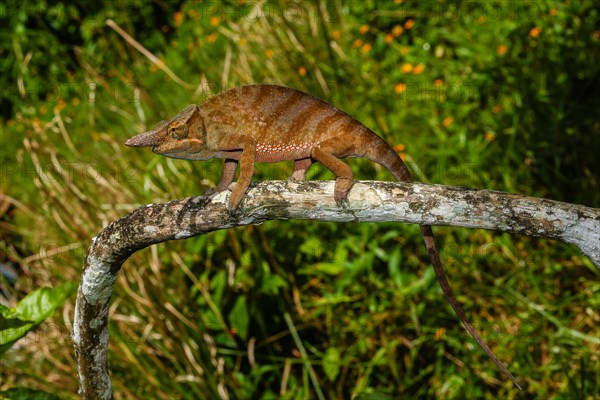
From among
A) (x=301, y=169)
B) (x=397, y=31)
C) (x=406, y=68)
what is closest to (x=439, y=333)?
(x=301, y=169)

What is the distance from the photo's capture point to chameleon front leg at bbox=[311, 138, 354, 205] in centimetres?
152

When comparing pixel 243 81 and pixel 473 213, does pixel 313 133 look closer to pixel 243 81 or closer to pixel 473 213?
pixel 473 213

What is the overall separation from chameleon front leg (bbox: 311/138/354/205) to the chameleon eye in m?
0.29

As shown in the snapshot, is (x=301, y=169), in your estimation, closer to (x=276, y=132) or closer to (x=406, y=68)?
(x=276, y=132)

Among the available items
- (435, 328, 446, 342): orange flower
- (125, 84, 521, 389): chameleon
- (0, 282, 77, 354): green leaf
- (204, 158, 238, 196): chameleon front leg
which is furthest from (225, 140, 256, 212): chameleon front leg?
(435, 328, 446, 342): orange flower

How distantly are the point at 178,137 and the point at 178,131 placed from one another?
1 centimetres

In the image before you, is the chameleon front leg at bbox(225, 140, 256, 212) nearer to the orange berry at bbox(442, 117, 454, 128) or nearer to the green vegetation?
the green vegetation

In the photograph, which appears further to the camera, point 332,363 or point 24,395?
point 332,363

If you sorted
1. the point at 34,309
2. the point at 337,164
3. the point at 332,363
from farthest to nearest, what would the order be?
the point at 332,363, the point at 34,309, the point at 337,164

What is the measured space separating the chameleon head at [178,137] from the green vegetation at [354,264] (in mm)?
1616

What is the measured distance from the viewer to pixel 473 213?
5.03ft

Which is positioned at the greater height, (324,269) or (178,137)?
(178,137)

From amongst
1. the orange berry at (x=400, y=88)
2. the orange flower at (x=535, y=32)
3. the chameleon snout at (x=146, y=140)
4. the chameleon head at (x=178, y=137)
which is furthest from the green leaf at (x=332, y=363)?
the orange flower at (x=535, y=32)

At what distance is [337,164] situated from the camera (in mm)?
1527
